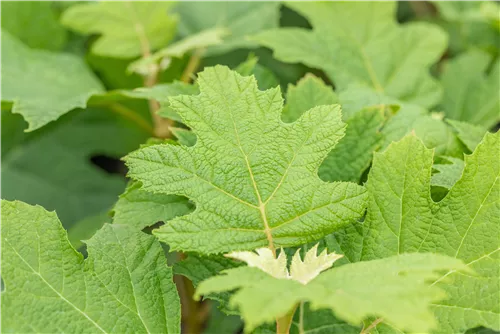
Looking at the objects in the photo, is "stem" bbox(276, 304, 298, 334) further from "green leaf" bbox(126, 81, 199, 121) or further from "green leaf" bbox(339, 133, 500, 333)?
"green leaf" bbox(126, 81, 199, 121)

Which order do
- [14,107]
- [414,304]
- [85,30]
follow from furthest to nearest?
[85,30]
[14,107]
[414,304]

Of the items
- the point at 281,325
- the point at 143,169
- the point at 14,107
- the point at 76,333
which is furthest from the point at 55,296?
the point at 14,107

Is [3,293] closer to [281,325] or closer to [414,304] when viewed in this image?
[281,325]

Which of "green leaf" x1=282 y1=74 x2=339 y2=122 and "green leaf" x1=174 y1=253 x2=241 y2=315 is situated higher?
"green leaf" x1=282 y1=74 x2=339 y2=122

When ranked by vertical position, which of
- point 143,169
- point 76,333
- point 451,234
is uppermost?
point 143,169

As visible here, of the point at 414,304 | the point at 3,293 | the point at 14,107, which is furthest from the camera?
the point at 14,107

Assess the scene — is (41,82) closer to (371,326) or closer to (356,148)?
(356,148)

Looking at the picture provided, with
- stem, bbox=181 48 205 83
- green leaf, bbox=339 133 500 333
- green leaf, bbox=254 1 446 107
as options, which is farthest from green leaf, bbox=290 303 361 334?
stem, bbox=181 48 205 83
